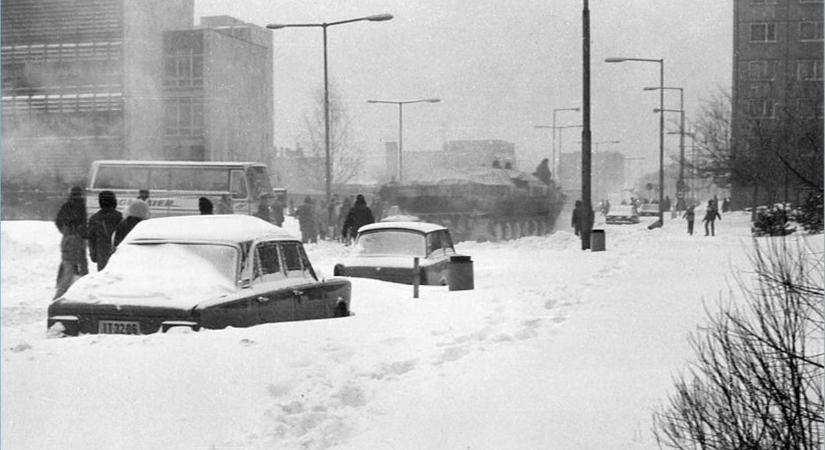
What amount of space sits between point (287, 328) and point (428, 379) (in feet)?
3.56

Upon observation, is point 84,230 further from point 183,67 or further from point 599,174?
point 599,174

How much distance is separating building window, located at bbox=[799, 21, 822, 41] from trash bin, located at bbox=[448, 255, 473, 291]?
12.8ft

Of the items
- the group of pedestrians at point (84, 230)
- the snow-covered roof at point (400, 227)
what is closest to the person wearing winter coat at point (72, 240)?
the group of pedestrians at point (84, 230)

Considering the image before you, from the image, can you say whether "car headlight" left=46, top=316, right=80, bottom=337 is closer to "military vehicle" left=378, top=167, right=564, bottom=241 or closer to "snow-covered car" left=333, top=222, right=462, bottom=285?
"snow-covered car" left=333, top=222, right=462, bottom=285

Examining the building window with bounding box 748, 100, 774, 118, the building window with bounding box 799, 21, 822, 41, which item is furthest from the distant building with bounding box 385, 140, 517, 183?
the building window with bounding box 799, 21, 822, 41

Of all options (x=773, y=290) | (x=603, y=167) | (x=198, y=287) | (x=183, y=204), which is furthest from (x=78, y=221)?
(x=603, y=167)

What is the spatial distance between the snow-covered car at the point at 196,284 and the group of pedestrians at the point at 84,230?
1.27ft

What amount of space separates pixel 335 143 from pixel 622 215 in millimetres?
10032

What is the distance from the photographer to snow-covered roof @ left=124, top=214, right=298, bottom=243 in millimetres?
5590

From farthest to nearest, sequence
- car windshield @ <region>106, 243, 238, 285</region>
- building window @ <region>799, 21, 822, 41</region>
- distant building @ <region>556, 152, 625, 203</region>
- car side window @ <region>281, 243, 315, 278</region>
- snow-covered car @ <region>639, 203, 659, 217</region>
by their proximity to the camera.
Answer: snow-covered car @ <region>639, 203, 659, 217</region>, distant building @ <region>556, 152, 625, 203</region>, car side window @ <region>281, 243, 315, 278</region>, car windshield @ <region>106, 243, 238, 285</region>, building window @ <region>799, 21, 822, 41</region>

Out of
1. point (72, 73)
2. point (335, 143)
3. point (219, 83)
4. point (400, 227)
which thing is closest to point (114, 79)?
point (72, 73)

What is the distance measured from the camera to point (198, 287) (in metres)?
5.17

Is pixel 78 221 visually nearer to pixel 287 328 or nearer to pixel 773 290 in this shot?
pixel 287 328

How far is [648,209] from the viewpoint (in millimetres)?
16859
